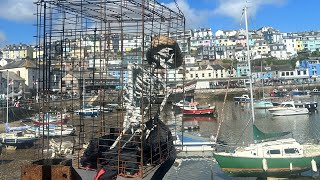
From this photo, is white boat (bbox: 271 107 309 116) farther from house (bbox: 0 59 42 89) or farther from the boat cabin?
house (bbox: 0 59 42 89)

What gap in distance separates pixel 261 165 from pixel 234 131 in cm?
1472

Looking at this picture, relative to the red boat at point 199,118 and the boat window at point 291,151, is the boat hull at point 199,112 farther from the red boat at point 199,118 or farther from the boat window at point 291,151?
the boat window at point 291,151

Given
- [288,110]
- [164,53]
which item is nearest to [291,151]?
[164,53]

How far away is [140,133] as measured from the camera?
6367mm

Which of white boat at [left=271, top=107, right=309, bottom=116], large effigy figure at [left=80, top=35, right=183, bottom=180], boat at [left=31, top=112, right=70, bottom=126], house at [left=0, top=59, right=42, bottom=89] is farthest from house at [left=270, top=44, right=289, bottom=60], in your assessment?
large effigy figure at [left=80, top=35, right=183, bottom=180]

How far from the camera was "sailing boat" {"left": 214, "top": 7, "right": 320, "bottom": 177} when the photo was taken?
549 inches

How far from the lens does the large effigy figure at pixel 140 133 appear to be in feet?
20.0

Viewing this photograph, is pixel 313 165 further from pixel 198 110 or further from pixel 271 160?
pixel 198 110

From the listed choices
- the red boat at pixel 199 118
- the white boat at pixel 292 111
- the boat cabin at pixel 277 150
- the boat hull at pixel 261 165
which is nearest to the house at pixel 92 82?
the boat hull at pixel 261 165

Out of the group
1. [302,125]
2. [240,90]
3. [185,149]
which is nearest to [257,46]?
[240,90]

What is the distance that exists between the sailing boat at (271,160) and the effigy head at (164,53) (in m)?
7.98

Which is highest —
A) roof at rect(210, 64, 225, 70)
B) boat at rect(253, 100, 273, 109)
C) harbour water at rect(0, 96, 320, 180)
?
roof at rect(210, 64, 225, 70)

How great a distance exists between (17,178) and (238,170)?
28.2ft

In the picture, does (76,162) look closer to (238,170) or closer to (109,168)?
(109,168)
